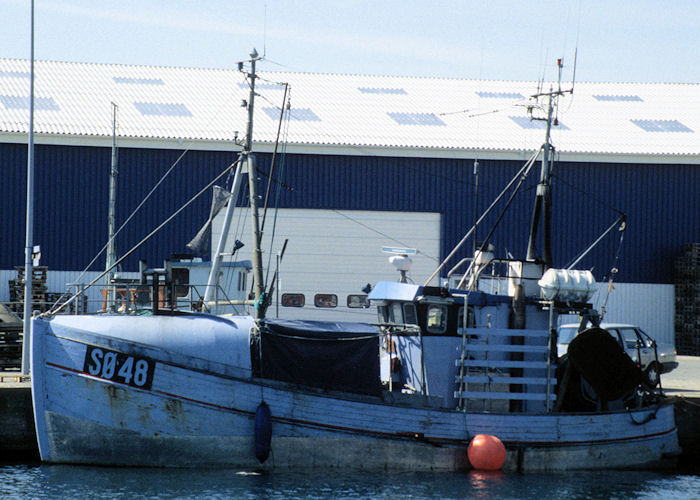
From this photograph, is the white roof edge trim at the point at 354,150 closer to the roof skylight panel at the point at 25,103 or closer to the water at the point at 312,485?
the roof skylight panel at the point at 25,103

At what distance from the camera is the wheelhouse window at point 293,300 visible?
3714cm

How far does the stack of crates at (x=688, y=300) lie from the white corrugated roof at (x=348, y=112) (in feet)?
12.9

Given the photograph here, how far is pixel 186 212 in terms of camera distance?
36.7 meters

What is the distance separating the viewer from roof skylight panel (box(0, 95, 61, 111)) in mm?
37406

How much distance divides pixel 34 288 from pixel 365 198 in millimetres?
12388

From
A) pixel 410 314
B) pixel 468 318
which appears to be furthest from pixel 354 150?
pixel 468 318

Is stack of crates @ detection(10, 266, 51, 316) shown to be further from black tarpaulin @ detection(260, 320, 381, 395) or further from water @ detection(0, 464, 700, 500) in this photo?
black tarpaulin @ detection(260, 320, 381, 395)

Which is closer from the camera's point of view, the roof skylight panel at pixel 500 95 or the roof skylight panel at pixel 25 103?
the roof skylight panel at pixel 25 103

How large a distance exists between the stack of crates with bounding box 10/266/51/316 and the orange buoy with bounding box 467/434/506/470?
20149mm

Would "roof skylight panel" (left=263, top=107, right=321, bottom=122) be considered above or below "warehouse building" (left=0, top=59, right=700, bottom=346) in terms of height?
above

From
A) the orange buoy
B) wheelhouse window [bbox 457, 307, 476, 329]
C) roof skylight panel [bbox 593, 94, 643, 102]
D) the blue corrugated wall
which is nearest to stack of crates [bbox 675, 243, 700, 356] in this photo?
the blue corrugated wall

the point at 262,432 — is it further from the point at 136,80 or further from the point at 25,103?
the point at 136,80

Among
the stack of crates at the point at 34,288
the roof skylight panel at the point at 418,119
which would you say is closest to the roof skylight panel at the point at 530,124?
the roof skylight panel at the point at 418,119

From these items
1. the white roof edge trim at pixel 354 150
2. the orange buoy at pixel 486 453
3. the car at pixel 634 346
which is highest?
the white roof edge trim at pixel 354 150
